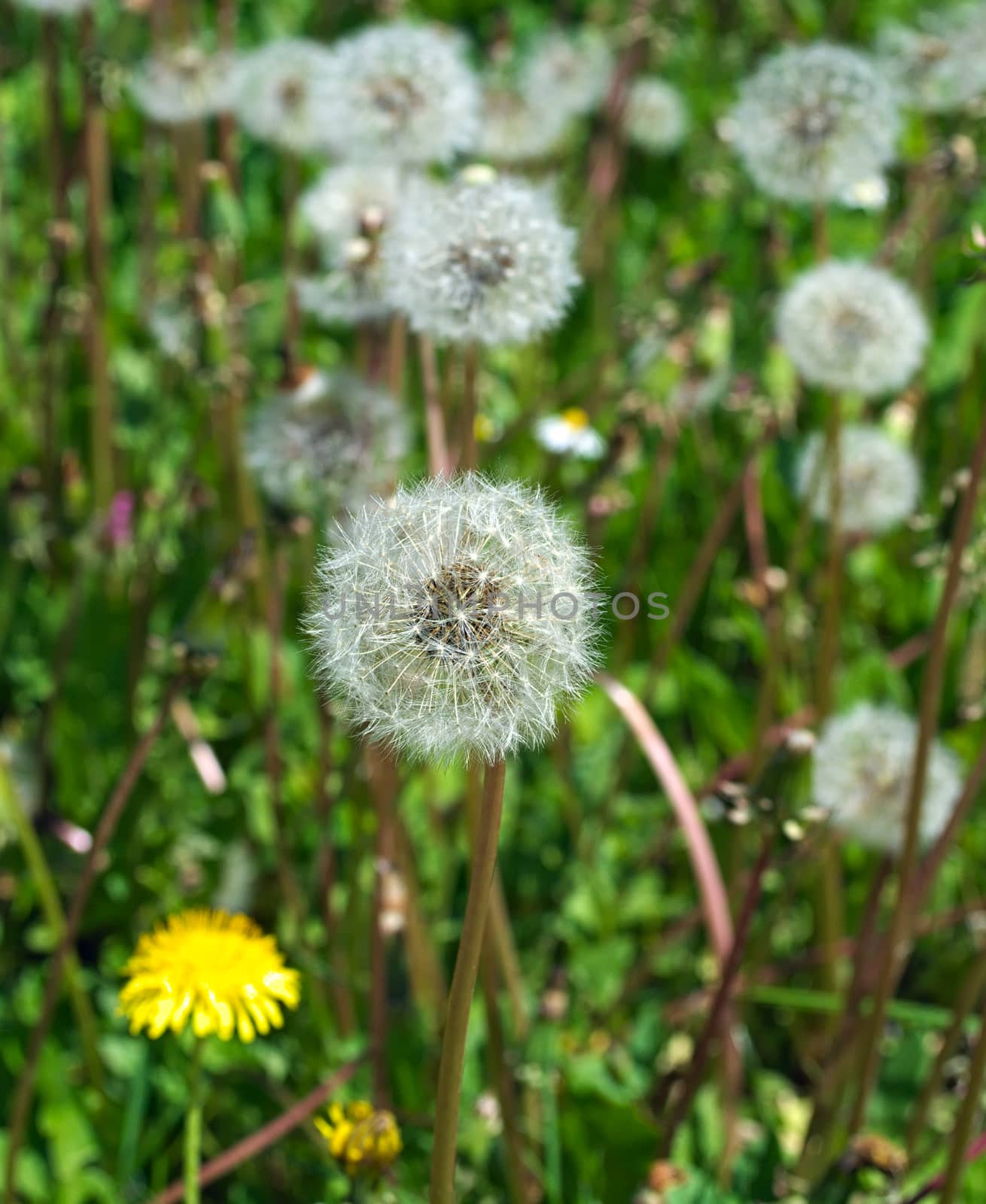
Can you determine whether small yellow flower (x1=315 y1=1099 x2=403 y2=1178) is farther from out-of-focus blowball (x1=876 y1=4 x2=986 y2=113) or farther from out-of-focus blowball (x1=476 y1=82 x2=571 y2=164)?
out-of-focus blowball (x1=476 y1=82 x2=571 y2=164)

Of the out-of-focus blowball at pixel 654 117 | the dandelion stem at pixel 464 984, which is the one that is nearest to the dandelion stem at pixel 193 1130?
the dandelion stem at pixel 464 984

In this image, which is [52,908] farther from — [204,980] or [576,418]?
[576,418]

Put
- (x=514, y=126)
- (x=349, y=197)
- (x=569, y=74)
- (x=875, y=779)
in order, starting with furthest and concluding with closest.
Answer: (x=569, y=74)
(x=514, y=126)
(x=349, y=197)
(x=875, y=779)

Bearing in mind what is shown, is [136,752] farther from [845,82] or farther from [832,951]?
[845,82]

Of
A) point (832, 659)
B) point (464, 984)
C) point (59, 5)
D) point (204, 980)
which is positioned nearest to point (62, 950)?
point (204, 980)

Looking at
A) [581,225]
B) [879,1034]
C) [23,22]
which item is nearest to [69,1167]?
[879,1034]

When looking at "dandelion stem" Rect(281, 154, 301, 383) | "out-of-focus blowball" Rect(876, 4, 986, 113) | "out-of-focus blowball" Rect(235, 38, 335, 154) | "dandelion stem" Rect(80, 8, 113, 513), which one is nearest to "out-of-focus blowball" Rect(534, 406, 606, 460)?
"dandelion stem" Rect(281, 154, 301, 383)

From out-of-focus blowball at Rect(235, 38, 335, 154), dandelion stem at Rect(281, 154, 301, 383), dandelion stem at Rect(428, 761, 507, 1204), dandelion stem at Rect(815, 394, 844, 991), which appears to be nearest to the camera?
dandelion stem at Rect(428, 761, 507, 1204)
